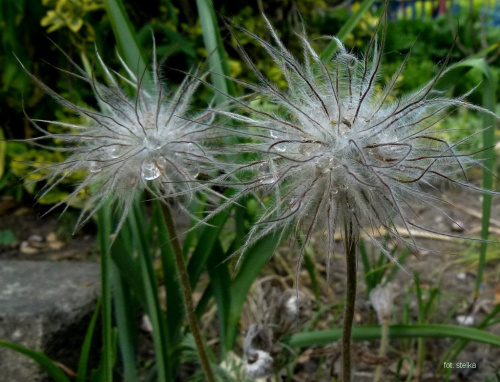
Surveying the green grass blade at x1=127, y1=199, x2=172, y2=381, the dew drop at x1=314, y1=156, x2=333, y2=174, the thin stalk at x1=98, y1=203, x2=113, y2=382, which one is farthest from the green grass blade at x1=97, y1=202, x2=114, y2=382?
the dew drop at x1=314, y1=156, x2=333, y2=174

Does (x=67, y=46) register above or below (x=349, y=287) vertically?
above

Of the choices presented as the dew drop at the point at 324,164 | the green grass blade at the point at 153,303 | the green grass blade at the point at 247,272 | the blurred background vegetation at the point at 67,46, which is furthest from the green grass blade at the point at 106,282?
the blurred background vegetation at the point at 67,46

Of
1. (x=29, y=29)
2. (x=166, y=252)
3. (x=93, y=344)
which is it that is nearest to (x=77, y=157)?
(x=166, y=252)

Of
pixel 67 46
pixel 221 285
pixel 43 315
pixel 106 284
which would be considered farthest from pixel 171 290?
pixel 67 46

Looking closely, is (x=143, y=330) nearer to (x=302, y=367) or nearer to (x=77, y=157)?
(x=302, y=367)

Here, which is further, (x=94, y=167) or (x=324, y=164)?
(x=94, y=167)

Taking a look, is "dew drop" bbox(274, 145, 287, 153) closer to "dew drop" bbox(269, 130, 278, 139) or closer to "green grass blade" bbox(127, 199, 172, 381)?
"dew drop" bbox(269, 130, 278, 139)

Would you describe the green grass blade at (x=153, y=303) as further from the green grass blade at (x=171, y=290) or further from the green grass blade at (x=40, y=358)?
the green grass blade at (x=40, y=358)

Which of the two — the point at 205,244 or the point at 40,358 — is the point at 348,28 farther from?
the point at 40,358
